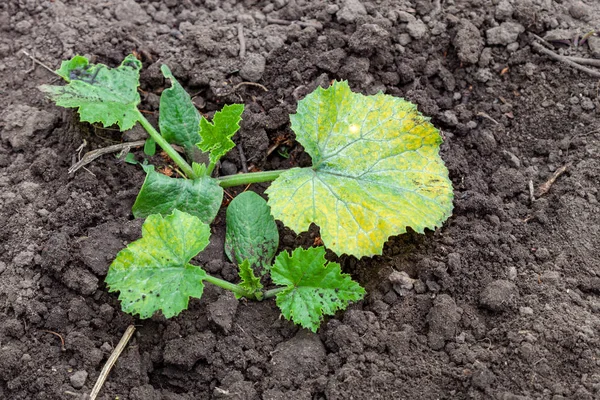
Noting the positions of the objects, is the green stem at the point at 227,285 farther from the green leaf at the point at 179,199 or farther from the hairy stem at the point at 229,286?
→ the green leaf at the point at 179,199

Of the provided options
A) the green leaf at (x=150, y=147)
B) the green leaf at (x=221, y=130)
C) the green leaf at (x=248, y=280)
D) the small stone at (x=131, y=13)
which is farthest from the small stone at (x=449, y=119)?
the small stone at (x=131, y=13)

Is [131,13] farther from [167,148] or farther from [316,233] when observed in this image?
[316,233]

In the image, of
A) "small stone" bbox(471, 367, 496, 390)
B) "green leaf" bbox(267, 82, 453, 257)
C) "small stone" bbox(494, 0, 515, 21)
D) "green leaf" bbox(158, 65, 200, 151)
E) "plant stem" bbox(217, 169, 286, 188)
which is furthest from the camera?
"small stone" bbox(494, 0, 515, 21)

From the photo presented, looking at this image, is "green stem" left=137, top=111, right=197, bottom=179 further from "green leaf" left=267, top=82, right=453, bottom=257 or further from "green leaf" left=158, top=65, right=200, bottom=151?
"green leaf" left=267, top=82, right=453, bottom=257

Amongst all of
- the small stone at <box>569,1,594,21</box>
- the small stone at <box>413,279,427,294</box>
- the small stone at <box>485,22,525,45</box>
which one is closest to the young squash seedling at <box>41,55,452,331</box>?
the small stone at <box>413,279,427,294</box>

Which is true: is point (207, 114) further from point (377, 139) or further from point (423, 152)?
point (423, 152)
